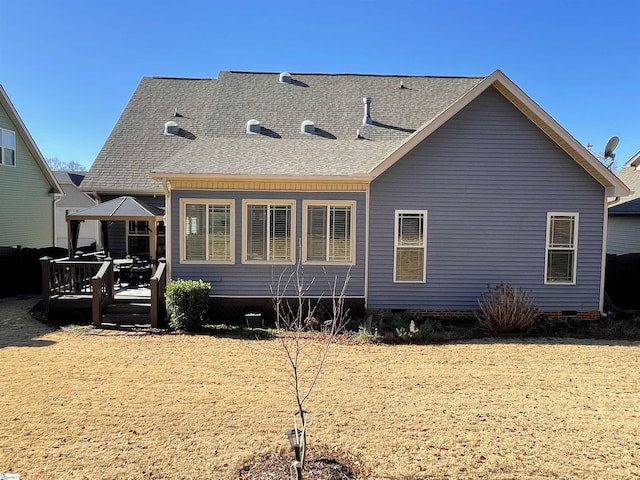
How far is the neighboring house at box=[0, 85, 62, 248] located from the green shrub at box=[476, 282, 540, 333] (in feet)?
54.6

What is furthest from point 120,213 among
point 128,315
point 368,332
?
point 368,332

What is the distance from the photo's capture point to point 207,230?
9836 millimetres

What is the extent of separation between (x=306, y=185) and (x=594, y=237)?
7.09 m

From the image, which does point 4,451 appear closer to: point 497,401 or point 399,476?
point 399,476

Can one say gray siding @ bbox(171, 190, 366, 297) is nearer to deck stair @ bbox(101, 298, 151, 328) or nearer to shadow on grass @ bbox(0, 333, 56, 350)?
deck stair @ bbox(101, 298, 151, 328)

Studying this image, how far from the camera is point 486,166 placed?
9914mm

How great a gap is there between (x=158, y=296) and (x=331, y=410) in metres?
5.58

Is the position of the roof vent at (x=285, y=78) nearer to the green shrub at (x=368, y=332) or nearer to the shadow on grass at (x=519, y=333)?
the green shrub at (x=368, y=332)

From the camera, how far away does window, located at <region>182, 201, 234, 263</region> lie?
980 cm

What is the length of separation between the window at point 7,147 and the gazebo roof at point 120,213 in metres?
7.37

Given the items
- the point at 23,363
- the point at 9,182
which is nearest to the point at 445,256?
the point at 23,363

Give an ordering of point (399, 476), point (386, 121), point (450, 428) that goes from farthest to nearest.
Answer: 1. point (386, 121)
2. point (450, 428)
3. point (399, 476)

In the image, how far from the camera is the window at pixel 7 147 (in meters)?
15.3

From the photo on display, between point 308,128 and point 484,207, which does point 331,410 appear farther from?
point 308,128
